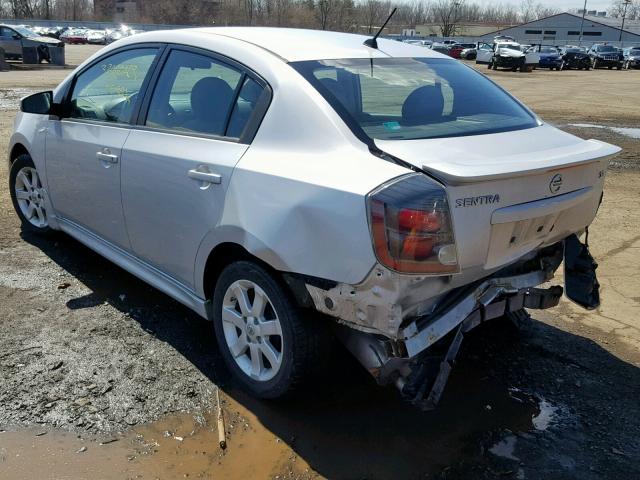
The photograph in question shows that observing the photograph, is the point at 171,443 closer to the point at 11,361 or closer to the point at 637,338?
the point at 11,361

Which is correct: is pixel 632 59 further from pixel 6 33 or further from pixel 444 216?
pixel 444 216

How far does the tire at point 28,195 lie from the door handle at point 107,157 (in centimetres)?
134

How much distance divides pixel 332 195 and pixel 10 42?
1228 inches

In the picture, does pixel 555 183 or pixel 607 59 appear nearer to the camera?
pixel 555 183

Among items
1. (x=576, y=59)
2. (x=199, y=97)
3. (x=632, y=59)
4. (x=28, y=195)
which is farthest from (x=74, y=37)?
(x=199, y=97)

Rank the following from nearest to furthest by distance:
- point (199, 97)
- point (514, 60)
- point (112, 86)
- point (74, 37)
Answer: point (199, 97)
point (112, 86)
point (514, 60)
point (74, 37)

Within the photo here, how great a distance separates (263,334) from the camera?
10.0 ft

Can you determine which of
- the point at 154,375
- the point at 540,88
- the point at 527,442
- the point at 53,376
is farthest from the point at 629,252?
the point at 540,88

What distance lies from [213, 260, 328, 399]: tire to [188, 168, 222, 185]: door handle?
1.40 feet

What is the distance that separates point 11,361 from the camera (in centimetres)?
347

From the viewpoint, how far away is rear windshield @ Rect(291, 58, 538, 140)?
9.77 feet

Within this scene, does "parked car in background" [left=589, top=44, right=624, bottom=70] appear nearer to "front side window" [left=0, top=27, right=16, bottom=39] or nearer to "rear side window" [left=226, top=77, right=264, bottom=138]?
"front side window" [left=0, top=27, right=16, bottom=39]

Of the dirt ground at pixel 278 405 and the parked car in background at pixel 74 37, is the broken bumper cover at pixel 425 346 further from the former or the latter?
the parked car in background at pixel 74 37

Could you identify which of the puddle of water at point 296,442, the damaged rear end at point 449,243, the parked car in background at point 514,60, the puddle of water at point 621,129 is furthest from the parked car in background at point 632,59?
the puddle of water at point 296,442
